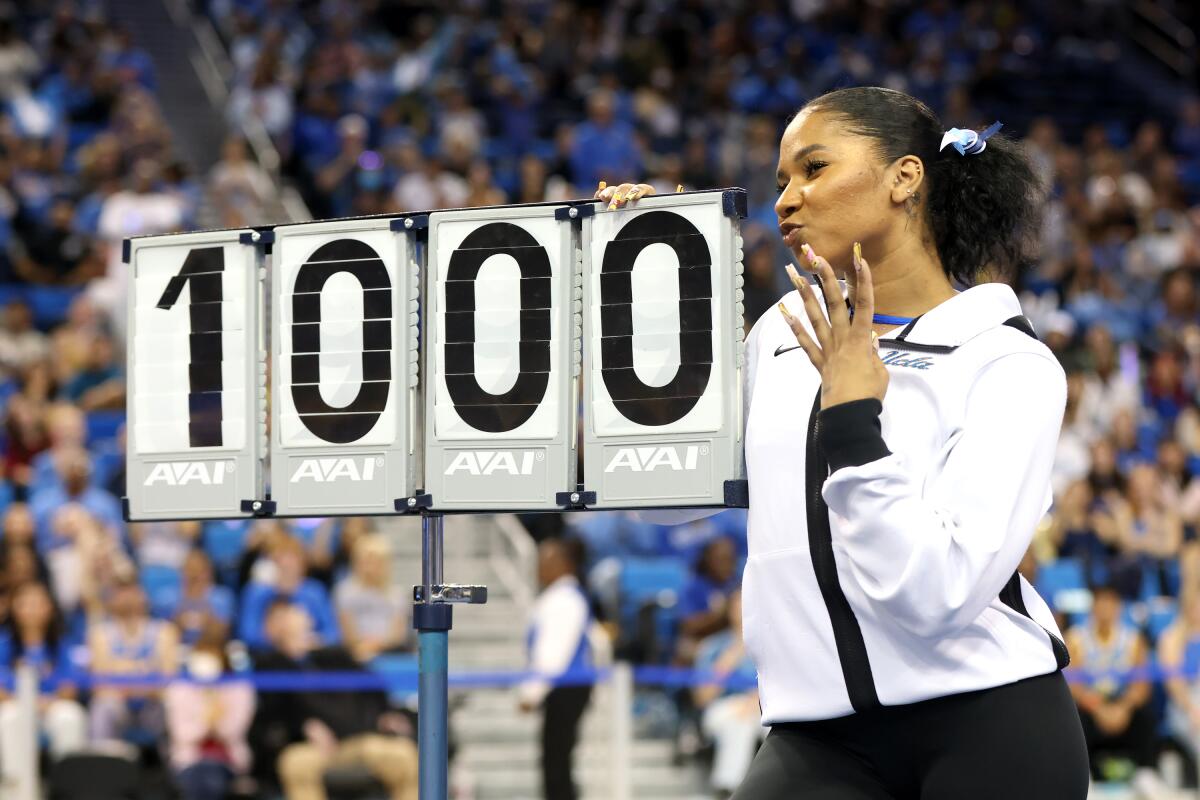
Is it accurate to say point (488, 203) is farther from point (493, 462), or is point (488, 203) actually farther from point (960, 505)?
point (960, 505)

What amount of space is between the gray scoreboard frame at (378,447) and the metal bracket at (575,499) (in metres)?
0.27

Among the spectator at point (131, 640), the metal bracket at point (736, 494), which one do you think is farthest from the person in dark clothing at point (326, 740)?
the metal bracket at point (736, 494)

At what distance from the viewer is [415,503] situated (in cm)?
275

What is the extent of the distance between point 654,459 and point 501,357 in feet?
1.02

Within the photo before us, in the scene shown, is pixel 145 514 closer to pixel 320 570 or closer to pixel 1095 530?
pixel 320 570

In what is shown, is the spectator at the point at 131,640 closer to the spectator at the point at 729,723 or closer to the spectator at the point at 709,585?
the spectator at the point at 729,723

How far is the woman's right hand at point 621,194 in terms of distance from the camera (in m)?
2.68

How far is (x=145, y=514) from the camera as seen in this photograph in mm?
2982

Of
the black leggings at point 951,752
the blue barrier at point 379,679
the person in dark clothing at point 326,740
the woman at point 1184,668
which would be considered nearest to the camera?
the black leggings at point 951,752

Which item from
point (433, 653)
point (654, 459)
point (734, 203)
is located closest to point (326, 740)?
point (433, 653)

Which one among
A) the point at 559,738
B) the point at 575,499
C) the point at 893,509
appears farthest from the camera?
the point at 559,738

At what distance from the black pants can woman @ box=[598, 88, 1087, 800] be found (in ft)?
14.3

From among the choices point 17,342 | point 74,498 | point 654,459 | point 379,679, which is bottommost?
point 379,679

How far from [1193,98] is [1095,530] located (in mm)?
9116
